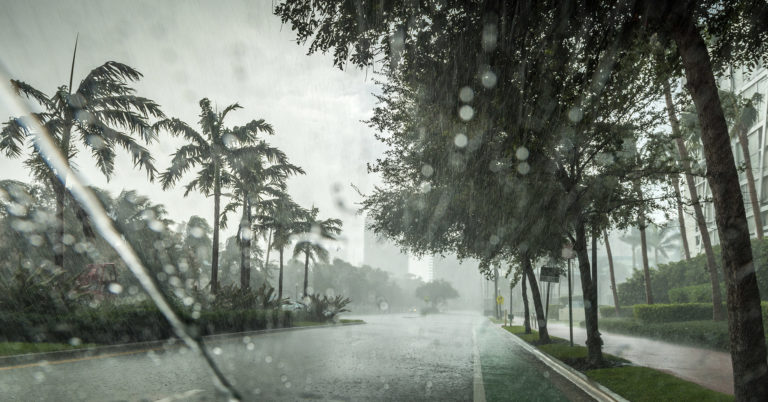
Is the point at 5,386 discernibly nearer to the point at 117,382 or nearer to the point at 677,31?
the point at 117,382

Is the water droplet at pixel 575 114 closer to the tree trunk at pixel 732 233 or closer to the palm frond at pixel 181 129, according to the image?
the tree trunk at pixel 732 233

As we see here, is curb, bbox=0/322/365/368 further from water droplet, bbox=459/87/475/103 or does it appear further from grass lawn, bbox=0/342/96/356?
water droplet, bbox=459/87/475/103

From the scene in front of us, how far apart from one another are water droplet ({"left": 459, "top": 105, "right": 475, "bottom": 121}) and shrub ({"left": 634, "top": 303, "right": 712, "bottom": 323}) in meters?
23.8

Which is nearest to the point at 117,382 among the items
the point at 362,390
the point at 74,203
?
the point at 362,390

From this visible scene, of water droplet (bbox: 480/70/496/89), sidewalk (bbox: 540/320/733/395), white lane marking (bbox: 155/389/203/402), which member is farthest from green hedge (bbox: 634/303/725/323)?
white lane marking (bbox: 155/389/203/402)

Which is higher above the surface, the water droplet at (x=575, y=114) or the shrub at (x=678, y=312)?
the water droplet at (x=575, y=114)

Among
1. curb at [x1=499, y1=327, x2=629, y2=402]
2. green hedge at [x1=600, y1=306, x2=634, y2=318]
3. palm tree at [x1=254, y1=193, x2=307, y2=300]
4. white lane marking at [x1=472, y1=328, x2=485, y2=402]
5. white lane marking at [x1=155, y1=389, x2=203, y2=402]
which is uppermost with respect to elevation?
palm tree at [x1=254, y1=193, x2=307, y2=300]

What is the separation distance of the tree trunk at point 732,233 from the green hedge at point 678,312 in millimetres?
23150

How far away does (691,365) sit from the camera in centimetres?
1218

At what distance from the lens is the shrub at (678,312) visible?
25.5 meters

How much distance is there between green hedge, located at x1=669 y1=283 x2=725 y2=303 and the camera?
2950 centimetres

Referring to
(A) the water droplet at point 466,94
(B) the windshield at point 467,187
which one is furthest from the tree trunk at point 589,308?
(A) the water droplet at point 466,94

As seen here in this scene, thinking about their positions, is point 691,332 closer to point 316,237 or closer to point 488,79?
point 488,79

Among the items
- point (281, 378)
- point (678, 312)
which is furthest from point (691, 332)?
point (281, 378)
